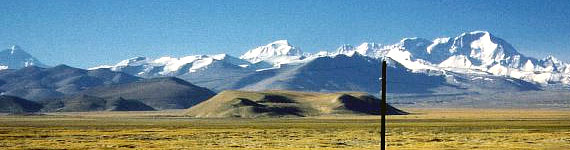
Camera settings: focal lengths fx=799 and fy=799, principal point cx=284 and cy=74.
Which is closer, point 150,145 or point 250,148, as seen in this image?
point 250,148

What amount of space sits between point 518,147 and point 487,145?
5.31m

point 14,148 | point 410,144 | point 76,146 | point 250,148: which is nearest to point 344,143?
point 410,144

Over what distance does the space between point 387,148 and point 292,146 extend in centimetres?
1232

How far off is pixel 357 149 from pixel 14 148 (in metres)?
40.7

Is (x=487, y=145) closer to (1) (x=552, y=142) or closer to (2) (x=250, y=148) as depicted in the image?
(1) (x=552, y=142)

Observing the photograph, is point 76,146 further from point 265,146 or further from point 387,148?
point 387,148

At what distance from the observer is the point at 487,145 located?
317 feet

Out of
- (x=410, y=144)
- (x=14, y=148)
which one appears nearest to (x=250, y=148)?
(x=410, y=144)

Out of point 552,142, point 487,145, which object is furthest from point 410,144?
point 552,142

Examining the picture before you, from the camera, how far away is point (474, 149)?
88.9 m

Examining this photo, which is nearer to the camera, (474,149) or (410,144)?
(474,149)

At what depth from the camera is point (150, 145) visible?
10056 cm

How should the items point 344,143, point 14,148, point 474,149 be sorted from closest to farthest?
1. point 474,149
2. point 14,148
3. point 344,143

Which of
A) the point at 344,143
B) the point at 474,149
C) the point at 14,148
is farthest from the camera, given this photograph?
the point at 344,143
